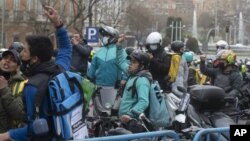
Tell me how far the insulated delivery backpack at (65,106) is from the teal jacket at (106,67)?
183 inches

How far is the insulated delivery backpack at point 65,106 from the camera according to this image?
168 inches

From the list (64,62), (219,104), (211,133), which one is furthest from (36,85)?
(219,104)

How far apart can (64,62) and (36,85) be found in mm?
973

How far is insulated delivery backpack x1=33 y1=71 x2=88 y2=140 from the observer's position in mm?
4277

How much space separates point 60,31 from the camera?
5.18 m

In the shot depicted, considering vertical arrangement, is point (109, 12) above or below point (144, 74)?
above

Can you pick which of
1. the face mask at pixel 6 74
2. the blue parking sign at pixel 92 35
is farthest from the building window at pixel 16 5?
the face mask at pixel 6 74

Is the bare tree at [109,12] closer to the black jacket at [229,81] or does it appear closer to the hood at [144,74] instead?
the black jacket at [229,81]

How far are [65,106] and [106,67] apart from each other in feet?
16.0

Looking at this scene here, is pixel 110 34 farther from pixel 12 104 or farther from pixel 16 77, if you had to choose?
pixel 12 104

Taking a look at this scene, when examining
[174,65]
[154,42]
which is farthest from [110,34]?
[174,65]

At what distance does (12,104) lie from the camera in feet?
16.5

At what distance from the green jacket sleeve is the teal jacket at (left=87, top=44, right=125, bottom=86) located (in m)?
4.11

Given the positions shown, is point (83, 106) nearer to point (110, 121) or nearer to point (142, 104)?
point (142, 104)
